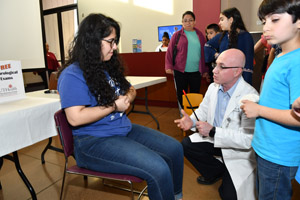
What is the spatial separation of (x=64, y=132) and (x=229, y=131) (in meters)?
1.06

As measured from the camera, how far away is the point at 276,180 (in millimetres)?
1003

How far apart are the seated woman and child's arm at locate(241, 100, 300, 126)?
51cm

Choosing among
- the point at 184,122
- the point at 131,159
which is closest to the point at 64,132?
the point at 131,159

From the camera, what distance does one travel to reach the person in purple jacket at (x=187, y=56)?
3104 millimetres

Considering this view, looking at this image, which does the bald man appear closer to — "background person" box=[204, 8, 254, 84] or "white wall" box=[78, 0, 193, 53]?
"background person" box=[204, 8, 254, 84]

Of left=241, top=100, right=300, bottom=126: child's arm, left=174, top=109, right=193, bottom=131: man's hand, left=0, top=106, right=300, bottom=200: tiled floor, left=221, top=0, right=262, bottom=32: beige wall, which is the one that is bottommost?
left=0, top=106, right=300, bottom=200: tiled floor

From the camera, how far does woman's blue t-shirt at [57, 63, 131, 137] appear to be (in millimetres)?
1160

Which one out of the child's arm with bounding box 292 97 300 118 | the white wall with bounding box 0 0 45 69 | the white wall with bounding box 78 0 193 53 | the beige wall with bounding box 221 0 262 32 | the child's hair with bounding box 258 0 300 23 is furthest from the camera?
the white wall with bounding box 78 0 193 53

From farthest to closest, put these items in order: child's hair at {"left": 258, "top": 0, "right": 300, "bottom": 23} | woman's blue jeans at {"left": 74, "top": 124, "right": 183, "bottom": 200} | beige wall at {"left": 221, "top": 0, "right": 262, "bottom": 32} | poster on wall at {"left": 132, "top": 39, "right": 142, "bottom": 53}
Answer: poster on wall at {"left": 132, "top": 39, "right": 142, "bottom": 53}
beige wall at {"left": 221, "top": 0, "right": 262, "bottom": 32}
woman's blue jeans at {"left": 74, "top": 124, "right": 183, "bottom": 200}
child's hair at {"left": 258, "top": 0, "right": 300, "bottom": 23}

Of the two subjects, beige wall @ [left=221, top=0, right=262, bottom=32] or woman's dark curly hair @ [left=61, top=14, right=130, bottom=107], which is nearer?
woman's dark curly hair @ [left=61, top=14, right=130, bottom=107]

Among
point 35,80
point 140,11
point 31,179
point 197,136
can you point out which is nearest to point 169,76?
point 197,136

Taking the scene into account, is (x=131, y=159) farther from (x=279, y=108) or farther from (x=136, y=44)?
(x=136, y=44)

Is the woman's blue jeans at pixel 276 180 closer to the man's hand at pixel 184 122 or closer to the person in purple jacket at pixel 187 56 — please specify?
the man's hand at pixel 184 122

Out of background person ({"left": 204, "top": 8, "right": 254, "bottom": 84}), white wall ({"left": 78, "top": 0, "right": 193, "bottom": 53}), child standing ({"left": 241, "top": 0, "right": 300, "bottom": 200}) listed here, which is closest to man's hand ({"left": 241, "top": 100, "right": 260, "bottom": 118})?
child standing ({"left": 241, "top": 0, "right": 300, "bottom": 200})
